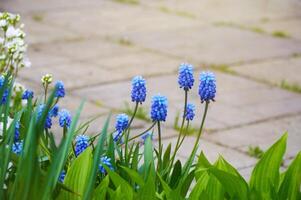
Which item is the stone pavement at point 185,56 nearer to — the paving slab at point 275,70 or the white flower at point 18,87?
the paving slab at point 275,70

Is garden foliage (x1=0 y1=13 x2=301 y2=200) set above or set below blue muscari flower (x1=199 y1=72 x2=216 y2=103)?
below

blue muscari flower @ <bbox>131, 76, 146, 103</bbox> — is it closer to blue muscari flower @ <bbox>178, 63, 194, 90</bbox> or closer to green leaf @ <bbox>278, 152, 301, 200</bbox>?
blue muscari flower @ <bbox>178, 63, 194, 90</bbox>

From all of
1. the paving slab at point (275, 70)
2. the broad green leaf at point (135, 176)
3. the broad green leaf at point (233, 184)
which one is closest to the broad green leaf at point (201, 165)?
the broad green leaf at point (233, 184)

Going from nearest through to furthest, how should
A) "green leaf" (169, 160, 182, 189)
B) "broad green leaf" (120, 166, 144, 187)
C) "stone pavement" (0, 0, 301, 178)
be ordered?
"broad green leaf" (120, 166, 144, 187)
"green leaf" (169, 160, 182, 189)
"stone pavement" (0, 0, 301, 178)

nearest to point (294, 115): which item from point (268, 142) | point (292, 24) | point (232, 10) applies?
point (268, 142)

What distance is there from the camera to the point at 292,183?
3.33 m

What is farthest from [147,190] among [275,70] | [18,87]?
[275,70]

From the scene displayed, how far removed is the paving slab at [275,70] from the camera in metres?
6.75

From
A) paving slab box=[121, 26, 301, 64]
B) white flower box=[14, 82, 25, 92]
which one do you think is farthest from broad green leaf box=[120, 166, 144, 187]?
paving slab box=[121, 26, 301, 64]

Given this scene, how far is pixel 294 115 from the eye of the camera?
597 centimetres

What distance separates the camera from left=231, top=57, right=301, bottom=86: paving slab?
A: 675 cm

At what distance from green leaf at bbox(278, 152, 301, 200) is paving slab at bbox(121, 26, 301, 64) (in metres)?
3.80

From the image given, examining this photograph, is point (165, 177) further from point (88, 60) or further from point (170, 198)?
point (88, 60)

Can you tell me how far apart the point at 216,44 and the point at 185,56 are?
0.46 m
